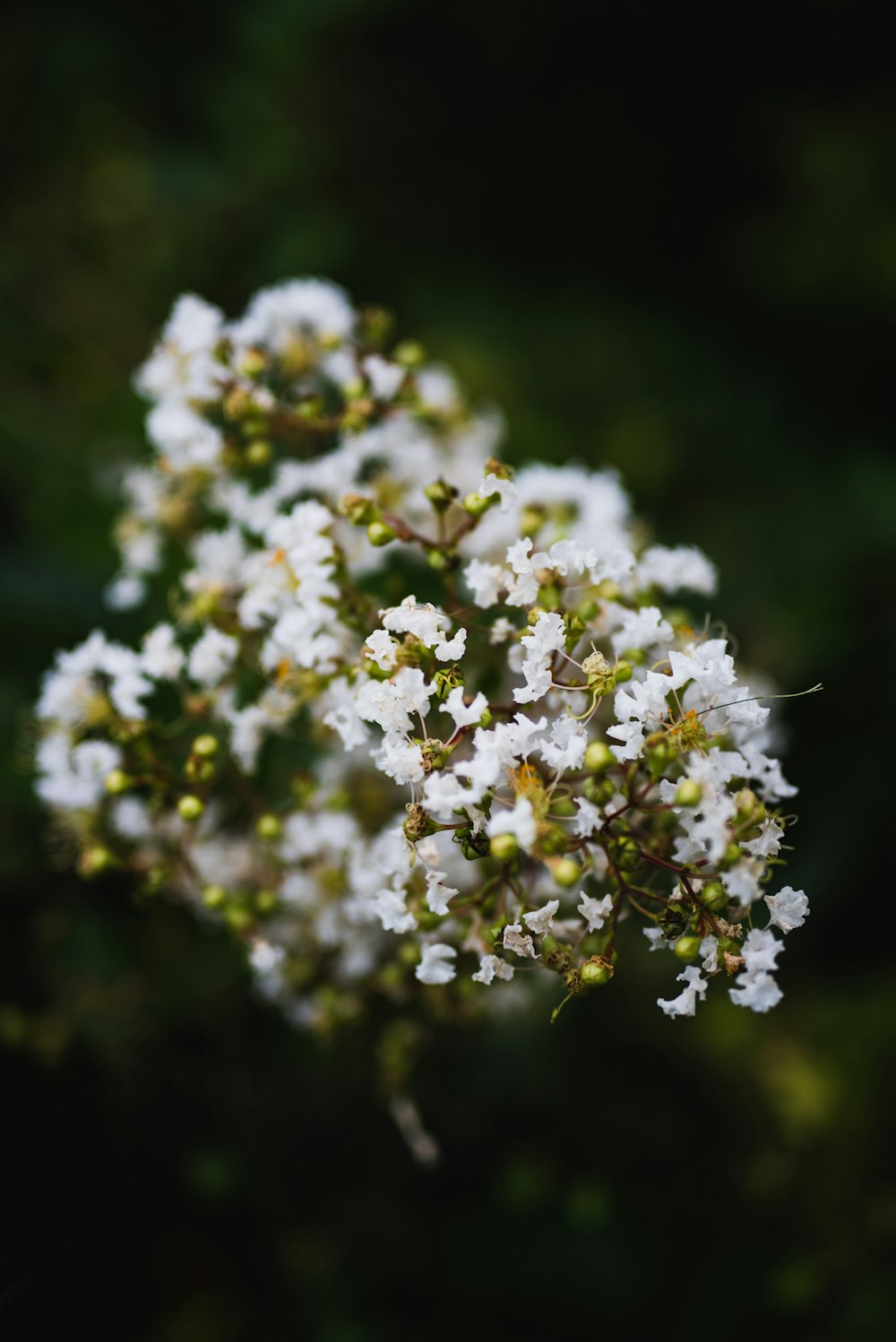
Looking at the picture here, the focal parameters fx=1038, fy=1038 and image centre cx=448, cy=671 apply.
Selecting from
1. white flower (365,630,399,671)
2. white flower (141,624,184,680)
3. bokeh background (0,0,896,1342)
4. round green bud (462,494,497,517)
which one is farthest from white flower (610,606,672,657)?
bokeh background (0,0,896,1342)

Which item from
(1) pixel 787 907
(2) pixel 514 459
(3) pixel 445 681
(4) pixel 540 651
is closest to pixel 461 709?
(3) pixel 445 681

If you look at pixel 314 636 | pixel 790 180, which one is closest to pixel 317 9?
pixel 790 180

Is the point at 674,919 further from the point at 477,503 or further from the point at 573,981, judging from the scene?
the point at 477,503

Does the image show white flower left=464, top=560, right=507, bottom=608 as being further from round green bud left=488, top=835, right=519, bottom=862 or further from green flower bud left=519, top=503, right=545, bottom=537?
round green bud left=488, top=835, right=519, bottom=862

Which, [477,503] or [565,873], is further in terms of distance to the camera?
[477,503]

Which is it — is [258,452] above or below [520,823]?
above

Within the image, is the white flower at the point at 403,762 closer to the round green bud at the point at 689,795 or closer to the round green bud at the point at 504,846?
the round green bud at the point at 504,846
